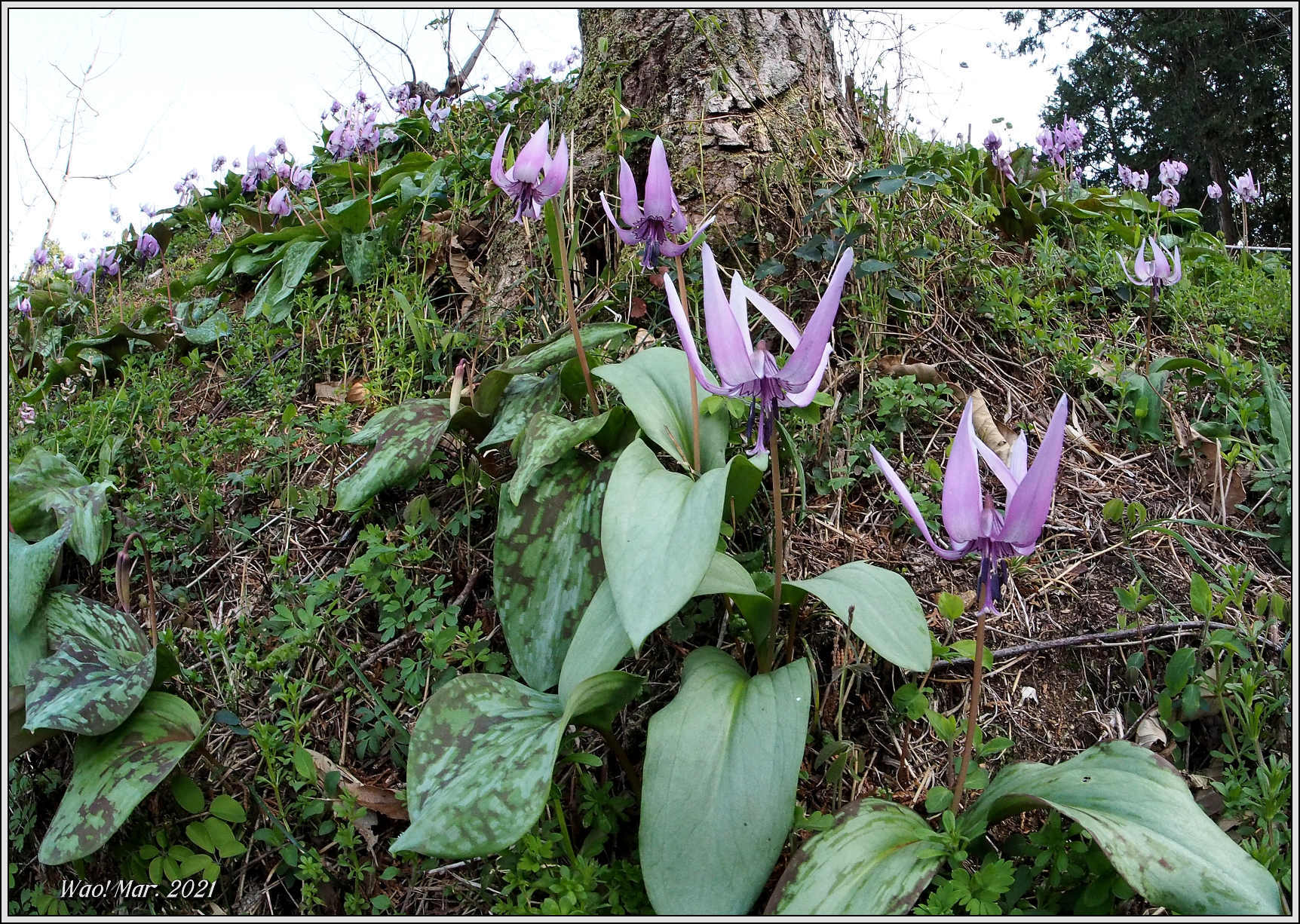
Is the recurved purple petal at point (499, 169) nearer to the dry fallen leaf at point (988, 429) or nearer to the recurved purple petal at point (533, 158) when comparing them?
the recurved purple petal at point (533, 158)

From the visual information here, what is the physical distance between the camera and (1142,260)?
2611mm

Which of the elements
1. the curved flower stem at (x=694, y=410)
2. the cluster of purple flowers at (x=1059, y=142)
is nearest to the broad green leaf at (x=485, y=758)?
the curved flower stem at (x=694, y=410)

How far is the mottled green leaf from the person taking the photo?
188 centimetres

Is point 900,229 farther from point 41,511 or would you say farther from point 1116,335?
point 41,511

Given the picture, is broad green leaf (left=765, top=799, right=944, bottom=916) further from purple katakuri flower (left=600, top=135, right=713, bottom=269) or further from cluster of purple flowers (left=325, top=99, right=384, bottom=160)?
cluster of purple flowers (left=325, top=99, right=384, bottom=160)

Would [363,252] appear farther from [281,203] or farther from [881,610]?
[881,610]

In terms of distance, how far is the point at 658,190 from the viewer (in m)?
1.66

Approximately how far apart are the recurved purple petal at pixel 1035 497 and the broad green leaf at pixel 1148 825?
0.42 meters

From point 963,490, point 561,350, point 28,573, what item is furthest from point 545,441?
point 28,573

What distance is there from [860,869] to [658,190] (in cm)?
129

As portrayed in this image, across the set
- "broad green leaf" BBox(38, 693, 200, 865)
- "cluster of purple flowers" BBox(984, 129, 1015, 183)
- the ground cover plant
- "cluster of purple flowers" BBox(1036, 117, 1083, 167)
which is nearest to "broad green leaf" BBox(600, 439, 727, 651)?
the ground cover plant

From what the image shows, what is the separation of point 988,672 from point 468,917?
1.09 meters

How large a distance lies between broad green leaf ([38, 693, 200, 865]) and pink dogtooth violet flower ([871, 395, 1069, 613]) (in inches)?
56.7
